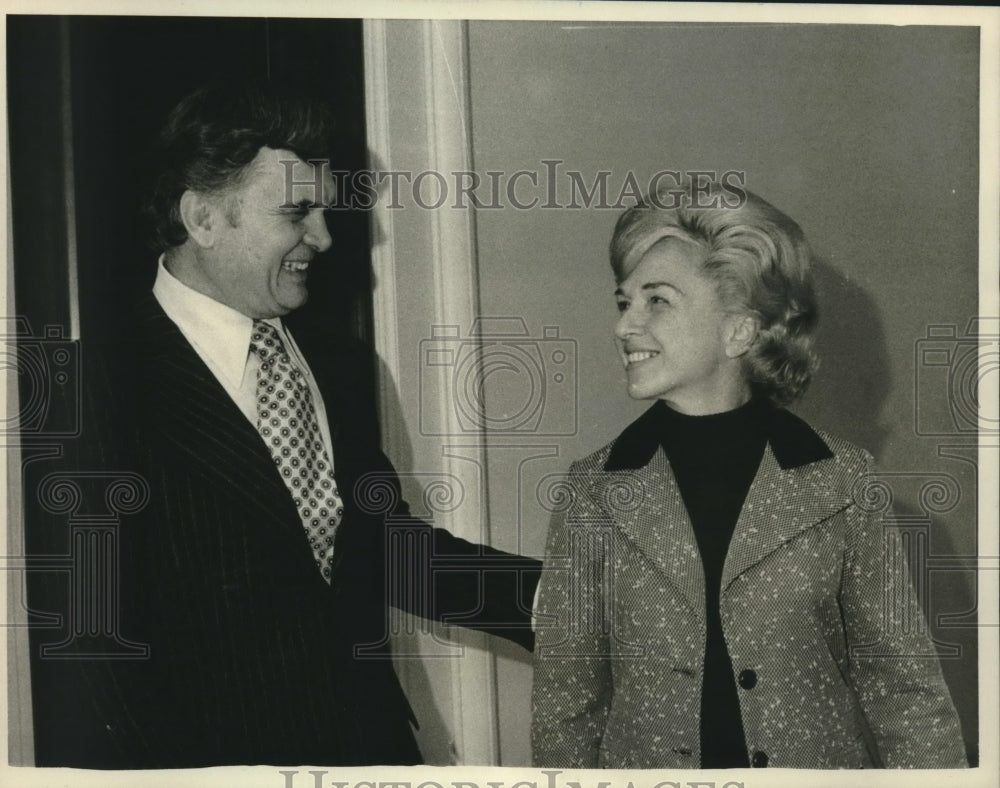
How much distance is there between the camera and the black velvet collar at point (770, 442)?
2.12 meters

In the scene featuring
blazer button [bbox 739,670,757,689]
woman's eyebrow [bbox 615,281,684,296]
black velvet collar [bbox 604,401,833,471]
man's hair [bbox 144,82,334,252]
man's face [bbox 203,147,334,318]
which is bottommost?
blazer button [bbox 739,670,757,689]

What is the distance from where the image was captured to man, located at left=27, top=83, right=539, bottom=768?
2.09 metres

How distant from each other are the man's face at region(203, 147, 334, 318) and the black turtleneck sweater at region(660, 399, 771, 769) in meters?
0.74

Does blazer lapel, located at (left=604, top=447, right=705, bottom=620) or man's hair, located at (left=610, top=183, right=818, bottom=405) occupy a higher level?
man's hair, located at (left=610, top=183, right=818, bottom=405)

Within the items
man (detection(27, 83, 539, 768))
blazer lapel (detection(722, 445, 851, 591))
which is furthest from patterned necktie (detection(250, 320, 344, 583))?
blazer lapel (detection(722, 445, 851, 591))

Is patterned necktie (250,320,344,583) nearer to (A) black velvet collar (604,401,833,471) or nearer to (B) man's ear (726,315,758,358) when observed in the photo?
(A) black velvet collar (604,401,833,471)

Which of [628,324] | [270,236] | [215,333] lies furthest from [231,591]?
[628,324]

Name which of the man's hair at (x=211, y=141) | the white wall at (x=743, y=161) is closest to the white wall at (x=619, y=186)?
the white wall at (x=743, y=161)

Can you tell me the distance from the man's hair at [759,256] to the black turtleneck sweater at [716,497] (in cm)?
9

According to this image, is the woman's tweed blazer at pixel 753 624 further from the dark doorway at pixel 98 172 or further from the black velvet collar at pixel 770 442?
the dark doorway at pixel 98 172

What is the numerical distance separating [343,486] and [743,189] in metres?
0.94

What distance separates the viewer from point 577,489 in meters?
2.14

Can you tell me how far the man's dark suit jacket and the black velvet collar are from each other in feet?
0.89

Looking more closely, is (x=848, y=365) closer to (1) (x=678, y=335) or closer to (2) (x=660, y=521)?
(1) (x=678, y=335)
